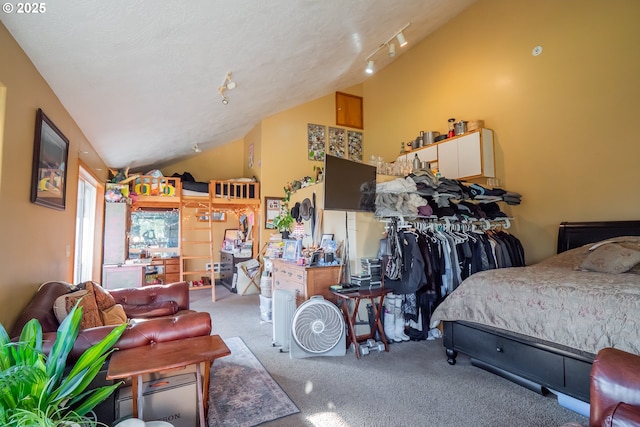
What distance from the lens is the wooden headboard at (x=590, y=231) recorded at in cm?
322

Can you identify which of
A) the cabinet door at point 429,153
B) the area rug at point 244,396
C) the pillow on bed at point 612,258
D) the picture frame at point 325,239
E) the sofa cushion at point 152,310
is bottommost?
the area rug at point 244,396

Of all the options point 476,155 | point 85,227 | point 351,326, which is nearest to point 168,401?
point 351,326

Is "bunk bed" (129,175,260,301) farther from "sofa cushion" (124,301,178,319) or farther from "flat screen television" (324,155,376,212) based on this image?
"flat screen television" (324,155,376,212)

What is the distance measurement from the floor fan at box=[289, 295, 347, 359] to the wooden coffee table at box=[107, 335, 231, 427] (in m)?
1.20

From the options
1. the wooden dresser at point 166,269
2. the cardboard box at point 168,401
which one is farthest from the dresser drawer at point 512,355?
the wooden dresser at point 166,269

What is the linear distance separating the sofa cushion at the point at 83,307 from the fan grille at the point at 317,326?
1.63 meters

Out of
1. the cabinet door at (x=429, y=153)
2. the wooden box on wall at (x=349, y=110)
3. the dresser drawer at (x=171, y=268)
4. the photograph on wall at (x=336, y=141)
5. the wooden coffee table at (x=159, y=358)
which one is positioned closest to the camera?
the wooden coffee table at (x=159, y=358)

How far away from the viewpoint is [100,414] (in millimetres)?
1666

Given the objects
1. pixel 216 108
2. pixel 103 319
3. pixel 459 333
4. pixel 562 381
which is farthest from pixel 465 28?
pixel 103 319

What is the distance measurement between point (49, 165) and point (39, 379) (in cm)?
192

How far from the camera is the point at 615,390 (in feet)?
3.95

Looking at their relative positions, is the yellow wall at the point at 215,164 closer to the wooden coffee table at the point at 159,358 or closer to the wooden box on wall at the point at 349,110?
the wooden box on wall at the point at 349,110

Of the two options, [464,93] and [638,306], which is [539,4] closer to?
[464,93]

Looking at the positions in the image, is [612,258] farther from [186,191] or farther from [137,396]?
[186,191]
